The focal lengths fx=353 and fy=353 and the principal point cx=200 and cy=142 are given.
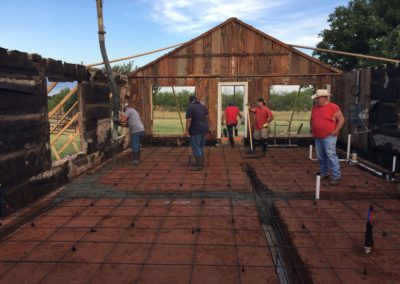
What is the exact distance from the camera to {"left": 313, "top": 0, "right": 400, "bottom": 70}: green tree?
19.0 m

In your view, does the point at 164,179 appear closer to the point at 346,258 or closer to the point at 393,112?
the point at 346,258

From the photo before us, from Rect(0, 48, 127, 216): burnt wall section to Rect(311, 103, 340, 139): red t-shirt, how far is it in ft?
16.3

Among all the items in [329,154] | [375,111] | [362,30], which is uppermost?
[362,30]

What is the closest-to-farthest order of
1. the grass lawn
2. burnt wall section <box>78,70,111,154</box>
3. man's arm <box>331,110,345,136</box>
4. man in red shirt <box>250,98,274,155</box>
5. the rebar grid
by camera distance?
the rebar grid
man's arm <box>331,110,345,136</box>
burnt wall section <box>78,70,111,154</box>
man in red shirt <box>250,98,274,155</box>
the grass lawn

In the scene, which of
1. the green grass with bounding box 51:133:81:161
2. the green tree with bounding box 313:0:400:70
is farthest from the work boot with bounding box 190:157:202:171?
the green tree with bounding box 313:0:400:70

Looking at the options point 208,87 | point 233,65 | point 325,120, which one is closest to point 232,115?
point 208,87

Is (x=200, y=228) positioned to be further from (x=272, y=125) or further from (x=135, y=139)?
(x=272, y=125)

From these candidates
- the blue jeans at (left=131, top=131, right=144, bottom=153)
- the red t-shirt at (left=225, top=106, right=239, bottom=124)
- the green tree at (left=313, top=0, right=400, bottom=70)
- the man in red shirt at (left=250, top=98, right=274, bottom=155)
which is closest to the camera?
the blue jeans at (left=131, top=131, right=144, bottom=153)

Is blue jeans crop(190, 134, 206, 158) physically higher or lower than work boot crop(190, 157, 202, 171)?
higher

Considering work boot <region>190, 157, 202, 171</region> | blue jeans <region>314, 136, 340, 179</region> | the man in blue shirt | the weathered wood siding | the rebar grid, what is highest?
the weathered wood siding

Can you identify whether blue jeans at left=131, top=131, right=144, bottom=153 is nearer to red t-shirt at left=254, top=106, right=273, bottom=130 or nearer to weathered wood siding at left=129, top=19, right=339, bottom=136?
red t-shirt at left=254, top=106, right=273, bottom=130

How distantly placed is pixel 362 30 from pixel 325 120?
55.7ft

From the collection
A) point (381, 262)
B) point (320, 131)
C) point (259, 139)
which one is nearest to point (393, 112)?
point (320, 131)

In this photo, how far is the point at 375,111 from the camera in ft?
28.9
